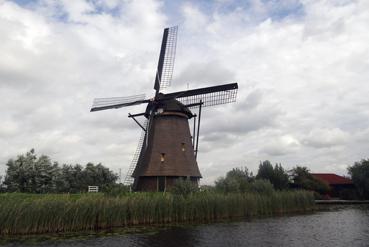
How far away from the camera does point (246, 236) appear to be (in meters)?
16.8

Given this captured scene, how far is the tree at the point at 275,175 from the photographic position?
117 ft

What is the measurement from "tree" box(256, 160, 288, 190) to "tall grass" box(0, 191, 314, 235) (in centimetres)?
989

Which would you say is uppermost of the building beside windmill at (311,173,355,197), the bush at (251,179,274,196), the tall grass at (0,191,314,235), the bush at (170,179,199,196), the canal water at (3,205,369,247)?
the building beside windmill at (311,173,355,197)

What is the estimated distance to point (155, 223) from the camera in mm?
20766

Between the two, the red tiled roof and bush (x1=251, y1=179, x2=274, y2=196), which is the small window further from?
the red tiled roof

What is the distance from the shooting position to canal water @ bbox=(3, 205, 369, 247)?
1516 centimetres

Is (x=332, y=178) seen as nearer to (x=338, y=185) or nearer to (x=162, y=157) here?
(x=338, y=185)

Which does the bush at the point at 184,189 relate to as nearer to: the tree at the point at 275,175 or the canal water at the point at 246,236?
the canal water at the point at 246,236

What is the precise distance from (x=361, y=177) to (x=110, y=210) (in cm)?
3345

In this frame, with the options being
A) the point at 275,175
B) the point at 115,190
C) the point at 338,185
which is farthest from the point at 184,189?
the point at 338,185

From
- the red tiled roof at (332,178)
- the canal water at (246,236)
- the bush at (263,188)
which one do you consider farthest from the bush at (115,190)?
the red tiled roof at (332,178)

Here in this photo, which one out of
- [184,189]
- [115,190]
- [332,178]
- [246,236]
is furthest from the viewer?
[332,178]

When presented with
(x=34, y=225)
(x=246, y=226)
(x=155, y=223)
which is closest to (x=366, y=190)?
(x=246, y=226)

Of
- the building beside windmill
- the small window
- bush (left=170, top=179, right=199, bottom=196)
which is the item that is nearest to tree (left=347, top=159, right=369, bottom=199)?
the building beside windmill
